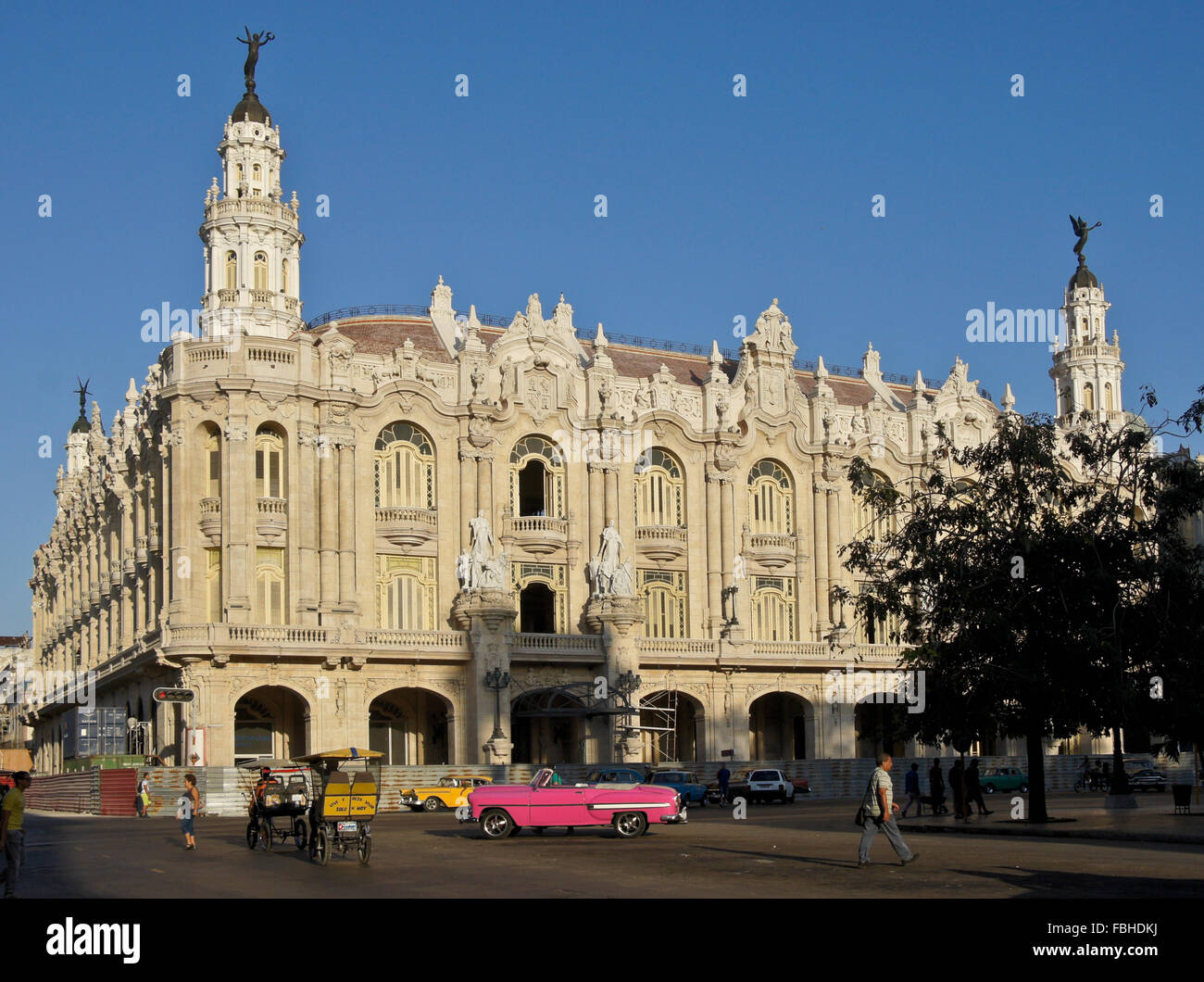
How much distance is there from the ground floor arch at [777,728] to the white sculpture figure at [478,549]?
17.1 metres

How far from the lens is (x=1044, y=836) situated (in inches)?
1297

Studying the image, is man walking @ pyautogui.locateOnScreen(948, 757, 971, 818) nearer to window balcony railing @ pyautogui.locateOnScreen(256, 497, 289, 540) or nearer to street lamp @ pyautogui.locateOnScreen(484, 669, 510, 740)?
street lamp @ pyautogui.locateOnScreen(484, 669, 510, 740)

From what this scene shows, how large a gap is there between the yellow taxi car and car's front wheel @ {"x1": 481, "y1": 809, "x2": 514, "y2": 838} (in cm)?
1775

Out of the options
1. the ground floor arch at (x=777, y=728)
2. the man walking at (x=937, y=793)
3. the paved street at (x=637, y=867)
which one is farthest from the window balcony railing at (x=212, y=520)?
the man walking at (x=937, y=793)

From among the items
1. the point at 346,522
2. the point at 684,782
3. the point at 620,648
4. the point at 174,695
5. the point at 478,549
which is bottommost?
the point at 684,782

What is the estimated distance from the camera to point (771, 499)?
244 ft

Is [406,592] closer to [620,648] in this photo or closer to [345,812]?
[620,648]

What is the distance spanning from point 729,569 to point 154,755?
88.4ft

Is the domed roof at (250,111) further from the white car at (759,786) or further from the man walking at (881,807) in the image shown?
the man walking at (881,807)

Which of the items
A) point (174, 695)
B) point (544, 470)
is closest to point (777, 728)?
point (544, 470)

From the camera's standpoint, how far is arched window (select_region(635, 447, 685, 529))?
70.9m

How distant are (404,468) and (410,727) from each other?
11028mm
